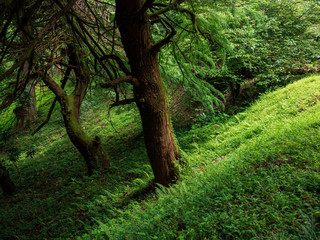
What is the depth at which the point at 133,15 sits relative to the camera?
3.53 metres

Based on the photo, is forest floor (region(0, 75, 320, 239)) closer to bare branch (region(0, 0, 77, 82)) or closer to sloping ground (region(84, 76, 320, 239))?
sloping ground (region(84, 76, 320, 239))

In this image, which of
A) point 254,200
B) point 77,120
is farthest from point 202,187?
point 77,120

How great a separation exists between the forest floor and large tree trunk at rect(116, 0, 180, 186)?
0.49m

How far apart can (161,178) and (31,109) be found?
15272mm

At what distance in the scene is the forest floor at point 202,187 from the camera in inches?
97.6

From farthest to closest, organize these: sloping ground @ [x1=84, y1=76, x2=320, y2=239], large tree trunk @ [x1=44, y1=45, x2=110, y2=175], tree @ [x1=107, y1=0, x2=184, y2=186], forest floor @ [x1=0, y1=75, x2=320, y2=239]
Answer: large tree trunk @ [x1=44, y1=45, x2=110, y2=175] < tree @ [x1=107, y1=0, x2=184, y2=186] < forest floor @ [x1=0, y1=75, x2=320, y2=239] < sloping ground @ [x1=84, y1=76, x2=320, y2=239]

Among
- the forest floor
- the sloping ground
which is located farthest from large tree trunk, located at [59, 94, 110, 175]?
the sloping ground

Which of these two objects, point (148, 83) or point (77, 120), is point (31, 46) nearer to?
point (148, 83)

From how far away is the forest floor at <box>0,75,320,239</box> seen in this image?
2.48 m

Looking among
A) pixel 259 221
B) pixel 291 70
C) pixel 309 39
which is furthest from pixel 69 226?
pixel 309 39

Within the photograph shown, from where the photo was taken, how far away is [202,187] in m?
3.55

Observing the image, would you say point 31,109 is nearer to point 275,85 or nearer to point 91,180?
point 91,180

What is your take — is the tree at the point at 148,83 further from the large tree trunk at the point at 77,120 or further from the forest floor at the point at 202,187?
the large tree trunk at the point at 77,120

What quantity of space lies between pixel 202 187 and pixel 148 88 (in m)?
2.09
